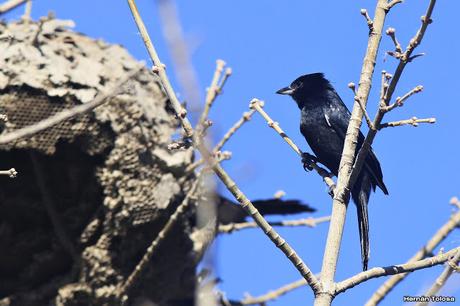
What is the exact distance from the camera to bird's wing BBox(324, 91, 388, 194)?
4574 millimetres

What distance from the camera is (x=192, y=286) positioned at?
5840 mm

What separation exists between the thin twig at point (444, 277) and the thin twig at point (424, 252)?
119mm

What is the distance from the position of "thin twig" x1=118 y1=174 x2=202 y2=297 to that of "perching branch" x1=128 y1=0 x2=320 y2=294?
2.59 m

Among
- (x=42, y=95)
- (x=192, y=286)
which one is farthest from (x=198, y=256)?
(x=42, y=95)

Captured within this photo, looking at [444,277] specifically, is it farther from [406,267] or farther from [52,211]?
[52,211]

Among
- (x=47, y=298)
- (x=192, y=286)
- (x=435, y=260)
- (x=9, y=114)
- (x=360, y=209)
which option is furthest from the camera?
(x=192, y=286)

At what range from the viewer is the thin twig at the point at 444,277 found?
2.23 metres

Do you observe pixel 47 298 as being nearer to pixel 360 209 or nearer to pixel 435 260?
pixel 360 209

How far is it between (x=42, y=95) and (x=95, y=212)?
81cm

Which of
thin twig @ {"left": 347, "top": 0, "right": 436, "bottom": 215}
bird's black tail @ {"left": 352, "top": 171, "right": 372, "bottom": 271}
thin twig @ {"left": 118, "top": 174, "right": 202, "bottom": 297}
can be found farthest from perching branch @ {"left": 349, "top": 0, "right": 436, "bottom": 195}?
thin twig @ {"left": 118, "top": 174, "right": 202, "bottom": 297}

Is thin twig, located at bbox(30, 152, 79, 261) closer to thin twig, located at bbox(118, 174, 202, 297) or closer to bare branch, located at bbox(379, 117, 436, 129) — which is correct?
thin twig, located at bbox(118, 174, 202, 297)

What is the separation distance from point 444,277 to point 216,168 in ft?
2.27

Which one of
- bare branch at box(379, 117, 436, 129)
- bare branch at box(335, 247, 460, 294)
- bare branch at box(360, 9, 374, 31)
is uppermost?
bare branch at box(360, 9, 374, 31)

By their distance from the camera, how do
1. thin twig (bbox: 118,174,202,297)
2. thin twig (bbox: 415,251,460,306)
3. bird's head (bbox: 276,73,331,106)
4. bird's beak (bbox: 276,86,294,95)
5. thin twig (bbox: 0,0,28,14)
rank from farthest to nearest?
bird's beak (bbox: 276,86,294,95) < bird's head (bbox: 276,73,331,106) < thin twig (bbox: 118,174,202,297) < thin twig (bbox: 415,251,460,306) < thin twig (bbox: 0,0,28,14)
